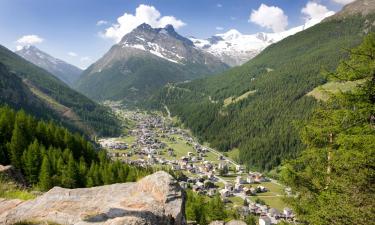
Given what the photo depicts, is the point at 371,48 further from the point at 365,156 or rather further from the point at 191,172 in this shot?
the point at 191,172

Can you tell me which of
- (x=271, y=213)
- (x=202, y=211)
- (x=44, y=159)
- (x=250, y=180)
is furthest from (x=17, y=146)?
(x=250, y=180)

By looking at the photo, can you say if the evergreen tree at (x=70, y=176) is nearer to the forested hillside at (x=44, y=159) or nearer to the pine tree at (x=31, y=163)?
the forested hillside at (x=44, y=159)

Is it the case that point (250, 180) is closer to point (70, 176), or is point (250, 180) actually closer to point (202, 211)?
point (202, 211)

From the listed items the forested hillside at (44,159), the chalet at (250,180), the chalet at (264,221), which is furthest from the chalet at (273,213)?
the forested hillside at (44,159)

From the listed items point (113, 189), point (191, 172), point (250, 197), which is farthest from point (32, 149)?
point (191, 172)

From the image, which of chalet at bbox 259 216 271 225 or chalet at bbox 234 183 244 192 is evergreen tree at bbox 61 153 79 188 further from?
chalet at bbox 234 183 244 192

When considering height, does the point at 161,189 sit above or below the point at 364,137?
below

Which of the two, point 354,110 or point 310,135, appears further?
point 310,135
